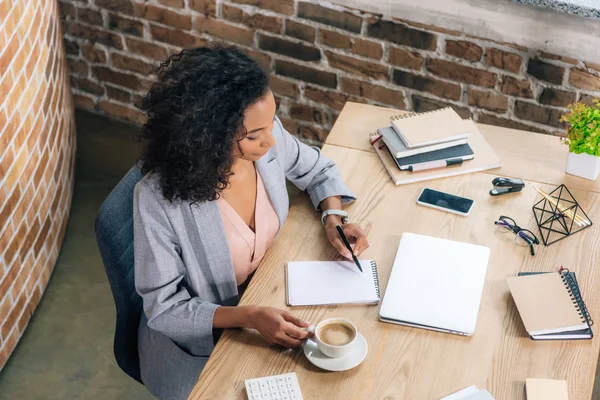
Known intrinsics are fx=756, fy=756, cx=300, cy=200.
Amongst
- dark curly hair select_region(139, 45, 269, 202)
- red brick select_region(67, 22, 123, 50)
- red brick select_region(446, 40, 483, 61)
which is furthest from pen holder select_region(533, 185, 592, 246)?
red brick select_region(67, 22, 123, 50)

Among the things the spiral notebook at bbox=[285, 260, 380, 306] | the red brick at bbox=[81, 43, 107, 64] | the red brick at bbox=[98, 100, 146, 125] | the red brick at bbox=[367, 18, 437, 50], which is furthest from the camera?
the red brick at bbox=[98, 100, 146, 125]

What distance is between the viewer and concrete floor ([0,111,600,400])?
2.54 metres

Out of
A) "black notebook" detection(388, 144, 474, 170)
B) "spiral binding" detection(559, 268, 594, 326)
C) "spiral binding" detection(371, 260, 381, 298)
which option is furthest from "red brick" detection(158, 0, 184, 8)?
"spiral binding" detection(559, 268, 594, 326)

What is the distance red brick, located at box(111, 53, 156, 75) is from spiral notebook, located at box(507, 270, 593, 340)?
236cm

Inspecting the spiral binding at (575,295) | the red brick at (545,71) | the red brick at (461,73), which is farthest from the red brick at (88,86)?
the spiral binding at (575,295)

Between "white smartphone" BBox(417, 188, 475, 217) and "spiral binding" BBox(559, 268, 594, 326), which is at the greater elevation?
"spiral binding" BBox(559, 268, 594, 326)

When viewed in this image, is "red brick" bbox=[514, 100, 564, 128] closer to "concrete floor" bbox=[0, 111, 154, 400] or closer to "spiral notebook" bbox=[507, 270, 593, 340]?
"spiral notebook" bbox=[507, 270, 593, 340]

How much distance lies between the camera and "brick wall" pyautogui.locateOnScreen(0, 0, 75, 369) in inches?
98.0

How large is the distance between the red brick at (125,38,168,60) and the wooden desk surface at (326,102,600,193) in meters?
1.43

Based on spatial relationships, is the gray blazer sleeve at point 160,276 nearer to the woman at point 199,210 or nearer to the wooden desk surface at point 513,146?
the woman at point 199,210

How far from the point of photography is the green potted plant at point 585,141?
6.57 ft

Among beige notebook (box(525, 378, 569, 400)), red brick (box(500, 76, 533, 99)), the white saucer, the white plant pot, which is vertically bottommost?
red brick (box(500, 76, 533, 99))

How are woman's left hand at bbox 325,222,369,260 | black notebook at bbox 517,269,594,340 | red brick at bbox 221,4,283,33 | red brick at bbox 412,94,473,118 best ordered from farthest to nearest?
red brick at bbox 221,4,283,33, red brick at bbox 412,94,473,118, woman's left hand at bbox 325,222,369,260, black notebook at bbox 517,269,594,340

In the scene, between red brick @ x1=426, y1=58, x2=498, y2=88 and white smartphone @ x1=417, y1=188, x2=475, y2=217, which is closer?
white smartphone @ x1=417, y1=188, x2=475, y2=217
